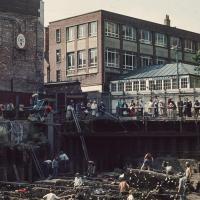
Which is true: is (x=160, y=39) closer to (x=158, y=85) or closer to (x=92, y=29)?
(x=92, y=29)

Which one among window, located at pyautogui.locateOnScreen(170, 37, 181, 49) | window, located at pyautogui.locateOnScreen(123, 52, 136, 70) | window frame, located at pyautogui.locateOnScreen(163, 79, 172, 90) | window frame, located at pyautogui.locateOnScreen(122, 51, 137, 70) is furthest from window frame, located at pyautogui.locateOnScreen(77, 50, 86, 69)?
window, located at pyautogui.locateOnScreen(170, 37, 181, 49)

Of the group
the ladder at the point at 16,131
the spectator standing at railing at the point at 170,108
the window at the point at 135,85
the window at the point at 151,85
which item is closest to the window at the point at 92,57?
the window at the point at 135,85

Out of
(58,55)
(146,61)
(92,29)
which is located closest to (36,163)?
(92,29)

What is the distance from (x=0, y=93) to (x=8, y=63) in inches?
178

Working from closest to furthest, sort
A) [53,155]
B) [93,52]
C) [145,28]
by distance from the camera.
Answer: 1. [53,155]
2. [93,52]
3. [145,28]

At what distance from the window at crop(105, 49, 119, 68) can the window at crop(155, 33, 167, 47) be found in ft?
28.7

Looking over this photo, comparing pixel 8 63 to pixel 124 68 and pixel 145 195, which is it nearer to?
pixel 124 68

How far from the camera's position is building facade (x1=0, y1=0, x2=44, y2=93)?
5262 cm

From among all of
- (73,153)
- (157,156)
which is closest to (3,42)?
(73,153)

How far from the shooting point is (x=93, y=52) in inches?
2729

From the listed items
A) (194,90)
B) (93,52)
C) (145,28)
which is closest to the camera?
(194,90)

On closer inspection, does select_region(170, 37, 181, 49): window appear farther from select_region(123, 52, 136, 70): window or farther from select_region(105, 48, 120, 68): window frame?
select_region(105, 48, 120, 68): window frame

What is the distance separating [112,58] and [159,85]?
384 inches

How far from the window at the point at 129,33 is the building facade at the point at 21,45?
17.9 metres
